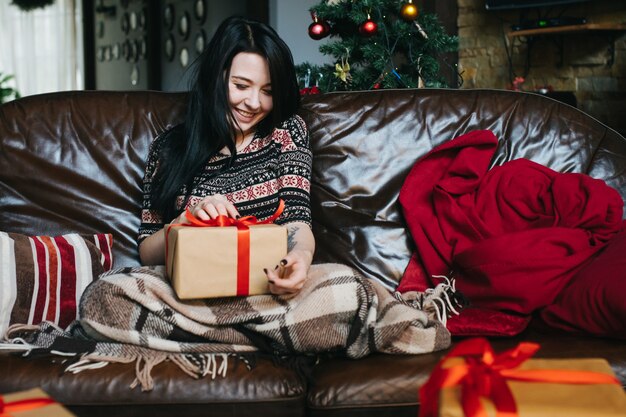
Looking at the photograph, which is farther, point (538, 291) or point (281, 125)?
point (281, 125)

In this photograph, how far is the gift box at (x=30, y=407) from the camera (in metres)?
0.96

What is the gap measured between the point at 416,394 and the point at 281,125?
2.83ft

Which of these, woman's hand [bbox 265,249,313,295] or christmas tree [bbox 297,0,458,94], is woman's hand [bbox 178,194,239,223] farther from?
christmas tree [bbox 297,0,458,94]

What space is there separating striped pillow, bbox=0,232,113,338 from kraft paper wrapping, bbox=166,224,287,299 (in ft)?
1.33

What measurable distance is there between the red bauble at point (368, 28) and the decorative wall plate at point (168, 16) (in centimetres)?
540

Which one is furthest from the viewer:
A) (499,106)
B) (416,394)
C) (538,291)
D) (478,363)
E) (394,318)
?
(499,106)

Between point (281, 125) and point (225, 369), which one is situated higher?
point (281, 125)

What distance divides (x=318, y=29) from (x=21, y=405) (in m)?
2.05

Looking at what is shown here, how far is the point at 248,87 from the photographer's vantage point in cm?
206

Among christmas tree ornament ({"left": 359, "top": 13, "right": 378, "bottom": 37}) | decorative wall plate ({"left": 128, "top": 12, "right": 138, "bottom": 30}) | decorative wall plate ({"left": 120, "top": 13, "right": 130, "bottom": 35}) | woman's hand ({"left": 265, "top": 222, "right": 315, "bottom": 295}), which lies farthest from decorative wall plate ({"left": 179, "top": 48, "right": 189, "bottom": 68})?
woman's hand ({"left": 265, "top": 222, "right": 315, "bottom": 295})

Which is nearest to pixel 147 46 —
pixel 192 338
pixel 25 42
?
pixel 25 42

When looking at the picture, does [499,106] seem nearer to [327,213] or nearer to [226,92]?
[327,213]

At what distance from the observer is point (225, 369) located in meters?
1.54

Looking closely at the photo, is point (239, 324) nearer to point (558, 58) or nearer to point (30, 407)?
point (30, 407)
